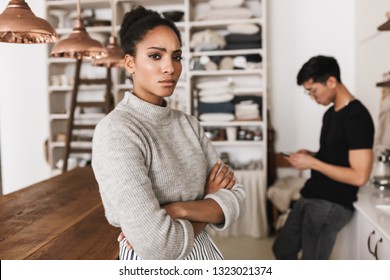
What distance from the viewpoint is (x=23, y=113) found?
166 inches

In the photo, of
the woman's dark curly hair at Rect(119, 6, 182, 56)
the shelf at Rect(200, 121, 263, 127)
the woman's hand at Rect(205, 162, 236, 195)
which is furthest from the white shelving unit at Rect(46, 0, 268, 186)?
the woman's dark curly hair at Rect(119, 6, 182, 56)

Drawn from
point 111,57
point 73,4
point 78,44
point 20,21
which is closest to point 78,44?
point 78,44

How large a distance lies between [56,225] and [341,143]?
1.37 meters

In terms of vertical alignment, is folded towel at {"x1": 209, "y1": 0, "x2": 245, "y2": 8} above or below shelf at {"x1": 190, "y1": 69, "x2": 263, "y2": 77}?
above

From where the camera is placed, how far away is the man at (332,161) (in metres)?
1.93

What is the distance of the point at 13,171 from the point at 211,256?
3463 millimetres

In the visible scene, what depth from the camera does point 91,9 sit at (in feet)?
13.7

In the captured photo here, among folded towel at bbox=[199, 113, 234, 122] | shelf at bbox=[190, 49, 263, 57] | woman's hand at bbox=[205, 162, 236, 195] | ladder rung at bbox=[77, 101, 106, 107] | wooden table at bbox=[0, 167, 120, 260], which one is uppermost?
shelf at bbox=[190, 49, 263, 57]

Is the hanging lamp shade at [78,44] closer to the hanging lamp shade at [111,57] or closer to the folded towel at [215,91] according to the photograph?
the hanging lamp shade at [111,57]

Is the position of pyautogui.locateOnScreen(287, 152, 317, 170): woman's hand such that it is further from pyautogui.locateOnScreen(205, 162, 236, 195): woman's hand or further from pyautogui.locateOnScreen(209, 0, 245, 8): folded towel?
pyautogui.locateOnScreen(209, 0, 245, 8): folded towel

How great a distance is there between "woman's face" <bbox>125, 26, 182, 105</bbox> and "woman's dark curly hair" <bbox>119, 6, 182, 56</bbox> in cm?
1

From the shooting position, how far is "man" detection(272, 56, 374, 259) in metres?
1.93

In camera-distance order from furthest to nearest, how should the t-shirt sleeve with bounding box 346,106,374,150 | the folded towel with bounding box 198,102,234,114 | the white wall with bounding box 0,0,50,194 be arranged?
the white wall with bounding box 0,0,50,194, the folded towel with bounding box 198,102,234,114, the t-shirt sleeve with bounding box 346,106,374,150

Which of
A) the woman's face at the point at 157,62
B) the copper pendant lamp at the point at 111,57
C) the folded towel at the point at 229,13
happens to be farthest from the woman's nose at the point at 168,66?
the folded towel at the point at 229,13
